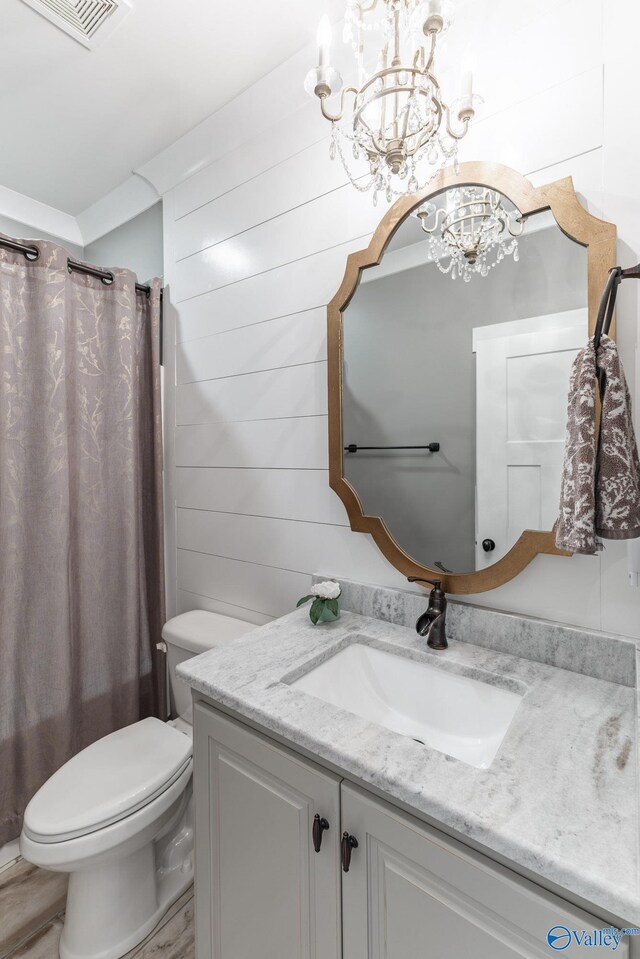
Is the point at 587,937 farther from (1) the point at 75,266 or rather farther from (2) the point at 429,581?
(1) the point at 75,266

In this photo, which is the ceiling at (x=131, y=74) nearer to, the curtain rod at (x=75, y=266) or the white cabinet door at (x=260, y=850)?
the curtain rod at (x=75, y=266)

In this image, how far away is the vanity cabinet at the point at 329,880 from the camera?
59 cm

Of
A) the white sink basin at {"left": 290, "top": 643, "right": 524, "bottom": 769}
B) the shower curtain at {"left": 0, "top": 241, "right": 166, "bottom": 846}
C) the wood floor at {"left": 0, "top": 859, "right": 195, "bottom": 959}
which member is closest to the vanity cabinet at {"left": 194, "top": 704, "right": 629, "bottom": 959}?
the white sink basin at {"left": 290, "top": 643, "right": 524, "bottom": 769}

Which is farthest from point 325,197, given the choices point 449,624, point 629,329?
point 449,624

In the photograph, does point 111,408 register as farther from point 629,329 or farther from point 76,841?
point 629,329

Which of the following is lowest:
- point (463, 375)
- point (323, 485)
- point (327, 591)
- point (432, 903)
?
point (432, 903)

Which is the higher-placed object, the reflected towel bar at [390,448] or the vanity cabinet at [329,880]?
the reflected towel bar at [390,448]

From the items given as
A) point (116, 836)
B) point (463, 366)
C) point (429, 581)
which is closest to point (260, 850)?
point (116, 836)

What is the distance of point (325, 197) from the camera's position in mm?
1386

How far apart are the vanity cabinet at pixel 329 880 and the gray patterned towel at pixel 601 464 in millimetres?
516

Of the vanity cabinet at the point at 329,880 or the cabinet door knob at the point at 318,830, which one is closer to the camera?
the vanity cabinet at the point at 329,880

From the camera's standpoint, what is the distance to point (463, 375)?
1.11 metres

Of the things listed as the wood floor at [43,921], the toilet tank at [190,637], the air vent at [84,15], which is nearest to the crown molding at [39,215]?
the air vent at [84,15]

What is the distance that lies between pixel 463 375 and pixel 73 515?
1.51 meters
